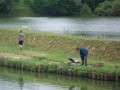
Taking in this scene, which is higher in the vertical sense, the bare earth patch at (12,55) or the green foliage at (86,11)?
the bare earth patch at (12,55)

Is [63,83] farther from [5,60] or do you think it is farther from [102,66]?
[5,60]

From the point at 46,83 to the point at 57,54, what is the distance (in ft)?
32.2

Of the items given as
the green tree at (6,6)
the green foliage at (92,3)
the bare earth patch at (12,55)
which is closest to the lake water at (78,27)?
the bare earth patch at (12,55)

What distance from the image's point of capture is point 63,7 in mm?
156625

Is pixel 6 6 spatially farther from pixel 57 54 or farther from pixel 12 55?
pixel 57 54

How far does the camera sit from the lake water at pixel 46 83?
3731cm

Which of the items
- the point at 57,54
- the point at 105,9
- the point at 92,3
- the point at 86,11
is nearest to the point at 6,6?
the point at 86,11

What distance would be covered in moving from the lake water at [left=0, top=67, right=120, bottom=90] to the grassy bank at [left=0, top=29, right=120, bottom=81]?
0.84m

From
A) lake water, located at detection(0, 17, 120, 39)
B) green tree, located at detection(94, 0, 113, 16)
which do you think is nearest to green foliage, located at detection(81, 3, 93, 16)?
green tree, located at detection(94, 0, 113, 16)

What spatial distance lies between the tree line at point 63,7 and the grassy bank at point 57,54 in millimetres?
87360

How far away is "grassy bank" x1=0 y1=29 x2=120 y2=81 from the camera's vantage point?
134ft

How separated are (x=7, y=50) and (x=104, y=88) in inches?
692

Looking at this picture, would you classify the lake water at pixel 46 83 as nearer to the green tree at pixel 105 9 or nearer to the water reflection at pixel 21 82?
the water reflection at pixel 21 82

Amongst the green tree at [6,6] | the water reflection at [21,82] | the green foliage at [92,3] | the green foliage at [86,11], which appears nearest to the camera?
the water reflection at [21,82]
